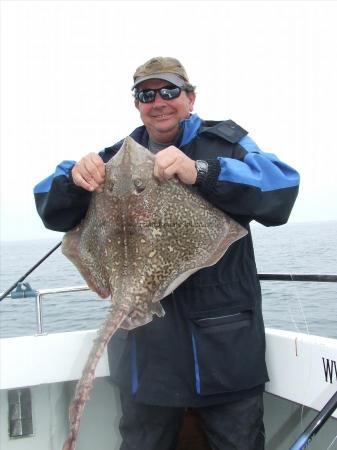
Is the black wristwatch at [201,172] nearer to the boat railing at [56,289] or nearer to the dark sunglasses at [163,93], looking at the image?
the dark sunglasses at [163,93]

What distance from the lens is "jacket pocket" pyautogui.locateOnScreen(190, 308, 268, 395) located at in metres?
2.87

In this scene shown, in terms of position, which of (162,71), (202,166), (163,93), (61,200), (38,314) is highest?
(162,71)

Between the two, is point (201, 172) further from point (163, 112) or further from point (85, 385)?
point (85, 385)

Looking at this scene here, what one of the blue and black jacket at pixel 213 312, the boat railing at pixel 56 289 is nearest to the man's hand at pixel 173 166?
the blue and black jacket at pixel 213 312

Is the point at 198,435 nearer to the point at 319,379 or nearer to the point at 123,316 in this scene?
the point at 319,379

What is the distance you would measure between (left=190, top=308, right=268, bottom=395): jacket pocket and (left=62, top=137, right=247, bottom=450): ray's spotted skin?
1.27ft

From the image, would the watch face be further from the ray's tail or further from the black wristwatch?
the ray's tail

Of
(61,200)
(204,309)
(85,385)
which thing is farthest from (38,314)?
(85,385)

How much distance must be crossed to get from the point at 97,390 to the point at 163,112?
2614mm

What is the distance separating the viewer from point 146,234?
103 inches

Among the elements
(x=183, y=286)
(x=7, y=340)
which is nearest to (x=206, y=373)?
(x=183, y=286)

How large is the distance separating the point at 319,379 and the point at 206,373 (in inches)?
31.5

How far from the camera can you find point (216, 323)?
288 cm

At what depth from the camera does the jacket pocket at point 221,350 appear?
9.41 ft
